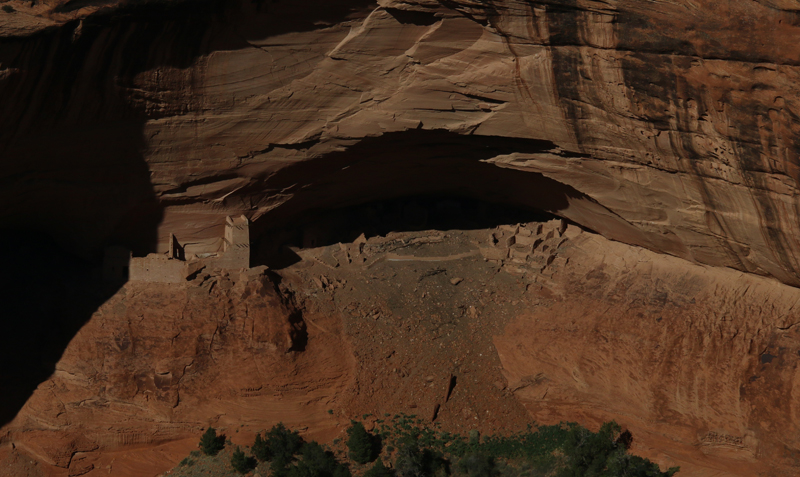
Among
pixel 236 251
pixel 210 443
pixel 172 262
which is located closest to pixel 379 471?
pixel 210 443

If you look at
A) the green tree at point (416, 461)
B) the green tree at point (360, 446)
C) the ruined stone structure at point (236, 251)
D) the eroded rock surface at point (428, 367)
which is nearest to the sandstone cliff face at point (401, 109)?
the ruined stone structure at point (236, 251)

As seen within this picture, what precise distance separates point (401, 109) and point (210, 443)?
1062cm

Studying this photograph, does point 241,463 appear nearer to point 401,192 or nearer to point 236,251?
point 236,251

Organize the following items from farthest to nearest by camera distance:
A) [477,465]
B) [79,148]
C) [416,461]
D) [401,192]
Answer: [401,192] → [79,148] → [477,465] → [416,461]

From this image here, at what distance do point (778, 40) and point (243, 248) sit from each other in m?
15.8

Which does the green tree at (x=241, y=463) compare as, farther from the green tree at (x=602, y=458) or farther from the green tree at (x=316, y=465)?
the green tree at (x=602, y=458)

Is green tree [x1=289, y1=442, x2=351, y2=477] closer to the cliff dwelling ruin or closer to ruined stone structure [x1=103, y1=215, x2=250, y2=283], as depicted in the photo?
the cliff dwelling ruin

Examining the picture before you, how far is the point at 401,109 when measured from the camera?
78.1 ft

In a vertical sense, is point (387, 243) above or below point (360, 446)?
above

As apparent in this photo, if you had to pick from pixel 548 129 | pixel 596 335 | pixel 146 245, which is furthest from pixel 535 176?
pixel 146 245

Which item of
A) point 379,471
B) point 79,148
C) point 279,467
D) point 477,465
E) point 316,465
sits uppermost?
point 79,148

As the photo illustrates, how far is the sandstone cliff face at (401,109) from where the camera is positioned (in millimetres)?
19516

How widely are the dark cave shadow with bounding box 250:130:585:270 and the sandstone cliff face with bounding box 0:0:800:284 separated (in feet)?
0.52

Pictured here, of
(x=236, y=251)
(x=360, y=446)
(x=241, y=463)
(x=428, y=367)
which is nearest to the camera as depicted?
(x=241, y=463)
